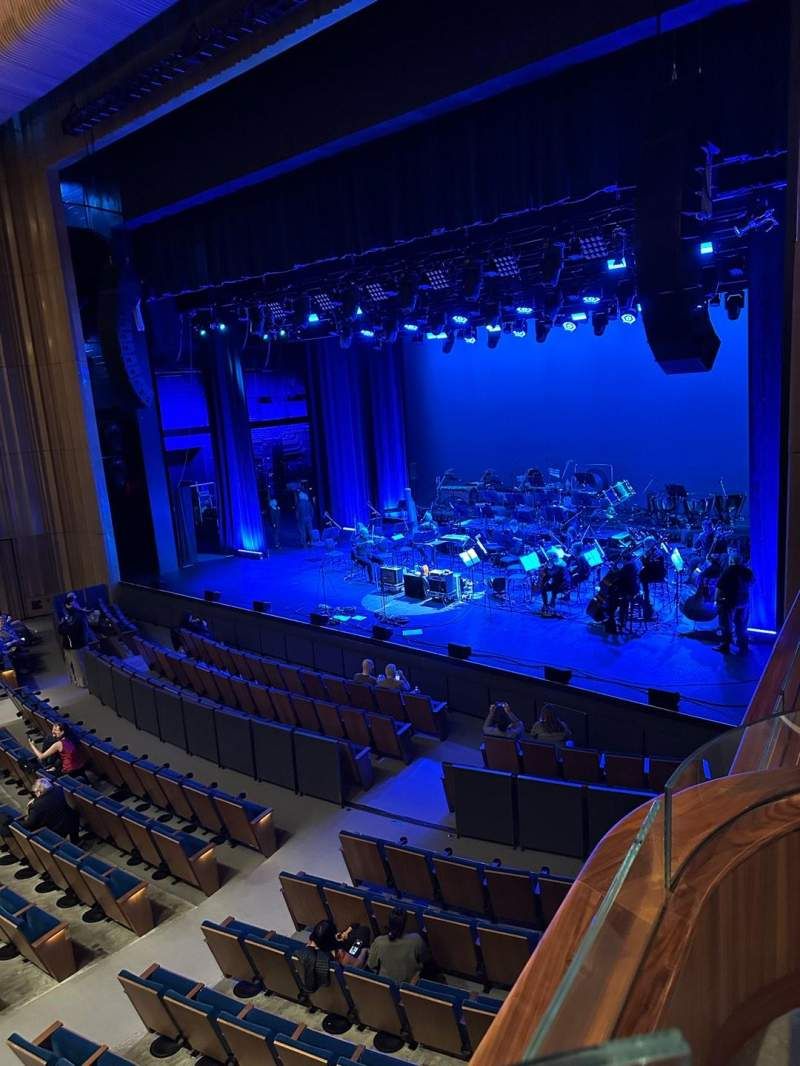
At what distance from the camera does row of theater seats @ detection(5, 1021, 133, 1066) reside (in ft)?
13.4

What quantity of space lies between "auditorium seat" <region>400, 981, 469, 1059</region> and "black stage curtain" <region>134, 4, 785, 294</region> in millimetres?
6736

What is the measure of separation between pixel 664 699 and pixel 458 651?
8.80 ft

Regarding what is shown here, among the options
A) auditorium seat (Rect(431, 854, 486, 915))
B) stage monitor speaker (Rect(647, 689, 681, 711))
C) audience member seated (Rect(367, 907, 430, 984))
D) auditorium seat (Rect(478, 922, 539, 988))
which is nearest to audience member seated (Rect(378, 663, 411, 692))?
stage monitor speaker (Rect(647, 689, 681, 711))

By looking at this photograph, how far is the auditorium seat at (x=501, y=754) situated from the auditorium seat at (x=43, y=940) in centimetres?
390

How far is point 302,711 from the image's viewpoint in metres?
8.92

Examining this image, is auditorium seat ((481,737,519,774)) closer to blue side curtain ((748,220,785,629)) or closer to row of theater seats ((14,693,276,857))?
row of theater seats ((14,693,276,857))

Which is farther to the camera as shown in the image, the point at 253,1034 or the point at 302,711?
the point at 302,711

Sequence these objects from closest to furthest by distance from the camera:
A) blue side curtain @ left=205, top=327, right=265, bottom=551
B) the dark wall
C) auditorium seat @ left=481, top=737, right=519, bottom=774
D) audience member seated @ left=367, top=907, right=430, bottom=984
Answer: audience member seated @ left=367, top=907, right=430, bottom=984 → auditorium seat @ left=481, top=737, right=519, bottom=774 → the dark wall → blue side curtain @ left=205, top=327, right=265, bottom=551

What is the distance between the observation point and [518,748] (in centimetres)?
748

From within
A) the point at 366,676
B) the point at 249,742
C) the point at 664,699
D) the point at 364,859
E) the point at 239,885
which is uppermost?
the point at 664,699

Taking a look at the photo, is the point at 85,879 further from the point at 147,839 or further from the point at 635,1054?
the point at 635,1054

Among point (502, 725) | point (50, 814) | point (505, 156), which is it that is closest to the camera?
point (50, 814)

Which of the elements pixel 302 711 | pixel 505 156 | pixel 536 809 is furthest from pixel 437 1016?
pixel 505 156

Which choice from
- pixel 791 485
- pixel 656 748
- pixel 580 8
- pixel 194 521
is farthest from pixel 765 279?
pixel 194 521
